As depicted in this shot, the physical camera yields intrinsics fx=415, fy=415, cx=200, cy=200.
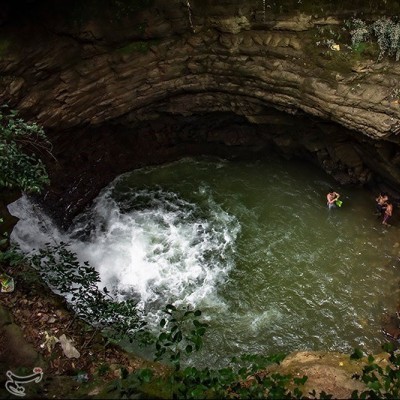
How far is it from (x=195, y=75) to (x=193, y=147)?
259 centimetres

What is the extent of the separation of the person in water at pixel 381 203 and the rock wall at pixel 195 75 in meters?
0.41

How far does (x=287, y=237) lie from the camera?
10594 mm

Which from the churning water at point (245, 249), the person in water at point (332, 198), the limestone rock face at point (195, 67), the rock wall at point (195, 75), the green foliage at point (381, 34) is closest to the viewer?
the rock wall at point (195, 75)

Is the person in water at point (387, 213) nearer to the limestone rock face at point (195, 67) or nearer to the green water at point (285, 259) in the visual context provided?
the green water at point (285, 259)

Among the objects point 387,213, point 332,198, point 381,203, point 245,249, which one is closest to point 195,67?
point 245,249

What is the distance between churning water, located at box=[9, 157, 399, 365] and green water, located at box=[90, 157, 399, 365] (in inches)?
1.0

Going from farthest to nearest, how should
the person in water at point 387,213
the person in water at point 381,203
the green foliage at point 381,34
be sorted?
1. the person in water at point 381,203
2. the person in water at point 387,213
3. the green foliage at point 381,34

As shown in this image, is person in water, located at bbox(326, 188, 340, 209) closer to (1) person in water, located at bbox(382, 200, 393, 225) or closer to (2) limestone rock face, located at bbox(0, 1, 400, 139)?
(1) person in water, located at bbox(382, 200, 393, 225)

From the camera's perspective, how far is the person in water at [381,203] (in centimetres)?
1075

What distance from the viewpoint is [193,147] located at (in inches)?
491

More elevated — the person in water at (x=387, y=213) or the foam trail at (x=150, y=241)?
the person in water at (x=387, y=213)

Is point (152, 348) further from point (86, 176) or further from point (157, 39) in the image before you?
point (157, 39)

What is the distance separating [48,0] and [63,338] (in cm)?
630

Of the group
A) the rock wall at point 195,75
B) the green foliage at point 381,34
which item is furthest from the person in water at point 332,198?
the green foliage at point 381,34
